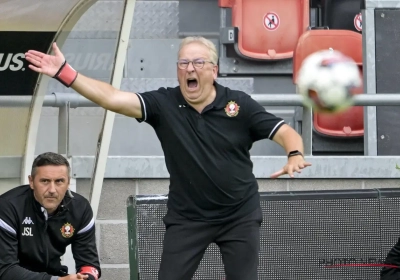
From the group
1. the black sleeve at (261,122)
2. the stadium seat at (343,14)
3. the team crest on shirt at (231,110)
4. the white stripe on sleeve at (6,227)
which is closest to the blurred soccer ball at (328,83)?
the black sleeve at (261,122)

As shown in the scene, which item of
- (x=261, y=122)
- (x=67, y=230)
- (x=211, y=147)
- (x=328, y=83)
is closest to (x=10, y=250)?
(x=67, y=230)

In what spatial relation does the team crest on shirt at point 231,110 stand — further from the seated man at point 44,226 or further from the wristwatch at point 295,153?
the seated man at point 44,226

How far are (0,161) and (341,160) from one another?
7.72 ft

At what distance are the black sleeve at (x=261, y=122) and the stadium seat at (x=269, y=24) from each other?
395 cm

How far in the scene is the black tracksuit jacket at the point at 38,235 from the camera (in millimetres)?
5105

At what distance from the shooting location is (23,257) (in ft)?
17.2

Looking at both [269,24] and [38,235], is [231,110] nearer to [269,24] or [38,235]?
[38,235]

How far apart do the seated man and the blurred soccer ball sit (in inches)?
55.6

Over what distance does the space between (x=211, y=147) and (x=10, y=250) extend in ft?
4.15

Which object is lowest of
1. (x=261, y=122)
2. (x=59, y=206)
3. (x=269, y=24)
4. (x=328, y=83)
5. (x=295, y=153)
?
(x=59, y=206)

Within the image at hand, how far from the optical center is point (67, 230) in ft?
17.3

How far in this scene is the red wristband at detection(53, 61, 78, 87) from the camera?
4504 mm

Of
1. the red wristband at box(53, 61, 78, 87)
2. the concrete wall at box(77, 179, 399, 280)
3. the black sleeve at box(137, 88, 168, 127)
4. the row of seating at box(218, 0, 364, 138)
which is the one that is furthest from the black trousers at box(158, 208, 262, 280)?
the row of seating at box(218, 0, 364, 138)

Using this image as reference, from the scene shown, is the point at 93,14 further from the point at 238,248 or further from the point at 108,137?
the point at 238,248
